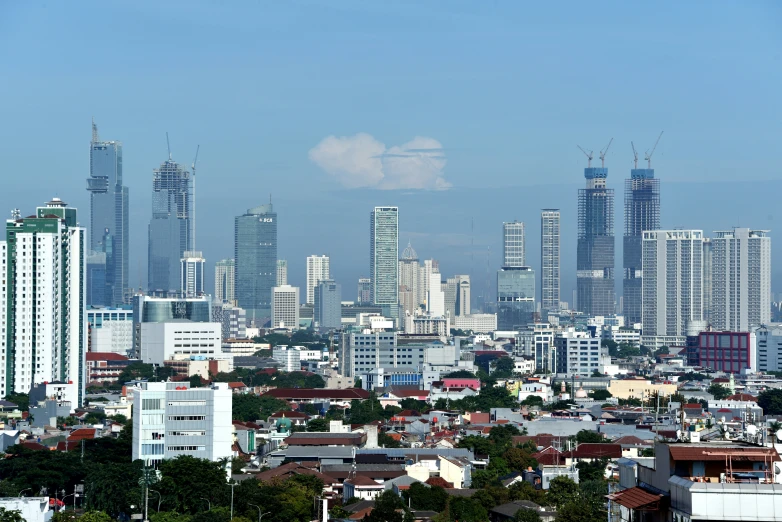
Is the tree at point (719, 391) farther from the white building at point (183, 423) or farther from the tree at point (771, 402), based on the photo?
the white building at point (183, 423)

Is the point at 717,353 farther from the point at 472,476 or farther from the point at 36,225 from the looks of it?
the point at 472,476

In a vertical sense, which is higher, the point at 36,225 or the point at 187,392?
the point at 36,225

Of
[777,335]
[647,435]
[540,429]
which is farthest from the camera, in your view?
[777,335]

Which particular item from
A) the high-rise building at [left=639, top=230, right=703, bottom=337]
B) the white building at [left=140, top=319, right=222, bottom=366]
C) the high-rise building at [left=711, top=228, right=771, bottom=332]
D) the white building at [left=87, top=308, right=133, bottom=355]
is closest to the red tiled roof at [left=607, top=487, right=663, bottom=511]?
the white building at [left=140, top=319, right=222, bottom=366]

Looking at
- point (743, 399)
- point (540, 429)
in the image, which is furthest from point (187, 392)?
point (743, 399)

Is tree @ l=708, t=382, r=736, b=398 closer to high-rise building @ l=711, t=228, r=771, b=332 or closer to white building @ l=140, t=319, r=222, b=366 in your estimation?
white building @ l=140, t=319, r=222, b=366

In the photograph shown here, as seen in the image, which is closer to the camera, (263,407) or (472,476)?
(472,476)

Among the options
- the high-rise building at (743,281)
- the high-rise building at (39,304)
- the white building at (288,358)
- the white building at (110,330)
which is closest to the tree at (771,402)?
the high-rise building at (39,304)

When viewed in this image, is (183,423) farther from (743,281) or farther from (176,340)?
(743,281)
